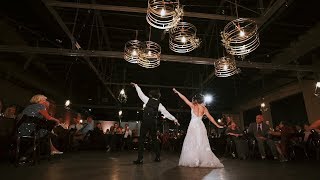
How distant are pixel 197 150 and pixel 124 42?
722 cm

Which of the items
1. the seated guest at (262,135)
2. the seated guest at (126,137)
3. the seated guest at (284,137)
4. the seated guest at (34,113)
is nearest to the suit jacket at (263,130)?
the seated guest at (262,135)

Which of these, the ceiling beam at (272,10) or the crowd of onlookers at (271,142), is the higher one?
the ceiling beam at (272,10)

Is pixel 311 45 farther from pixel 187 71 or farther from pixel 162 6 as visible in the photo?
pixel 162 6

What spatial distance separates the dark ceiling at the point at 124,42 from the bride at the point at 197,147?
2.69m

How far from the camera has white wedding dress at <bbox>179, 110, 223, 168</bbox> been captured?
177 inches

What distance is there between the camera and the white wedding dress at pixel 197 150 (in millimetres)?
4484

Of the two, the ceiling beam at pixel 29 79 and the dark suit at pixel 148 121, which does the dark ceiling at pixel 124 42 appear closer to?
the ceiling beam at pixel 29 79

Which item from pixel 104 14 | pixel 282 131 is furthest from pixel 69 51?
pixel 282 131

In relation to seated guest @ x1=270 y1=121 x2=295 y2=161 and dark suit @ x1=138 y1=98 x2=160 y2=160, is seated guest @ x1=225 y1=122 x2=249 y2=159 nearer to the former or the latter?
seated guest @ x1=270 y1=121 x2=295 y2=161

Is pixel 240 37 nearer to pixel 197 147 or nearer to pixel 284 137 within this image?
pixel 197 147

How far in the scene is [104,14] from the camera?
27.6 feet

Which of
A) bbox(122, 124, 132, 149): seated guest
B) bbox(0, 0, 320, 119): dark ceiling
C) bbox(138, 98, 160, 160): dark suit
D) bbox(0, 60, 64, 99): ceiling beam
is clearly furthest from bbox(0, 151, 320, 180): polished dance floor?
bbox(122, 124, 132, 149): seated guest

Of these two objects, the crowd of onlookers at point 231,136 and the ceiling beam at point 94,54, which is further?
the ceiling beam at point 94,54

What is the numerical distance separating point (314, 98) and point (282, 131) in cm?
434
